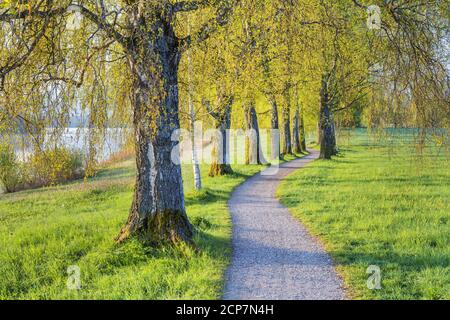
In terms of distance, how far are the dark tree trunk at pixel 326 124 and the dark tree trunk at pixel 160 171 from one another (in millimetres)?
15741

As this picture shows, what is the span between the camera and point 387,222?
1009cm

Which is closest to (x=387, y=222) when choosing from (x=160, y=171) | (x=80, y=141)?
(x=160, y=171)

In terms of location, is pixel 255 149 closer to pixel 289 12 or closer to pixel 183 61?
pixel 183 61

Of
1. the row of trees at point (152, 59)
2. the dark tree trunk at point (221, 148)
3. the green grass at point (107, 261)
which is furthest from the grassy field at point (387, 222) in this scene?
the dark tree trunk at point (221, 148)

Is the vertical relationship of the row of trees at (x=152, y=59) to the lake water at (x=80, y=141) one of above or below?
above

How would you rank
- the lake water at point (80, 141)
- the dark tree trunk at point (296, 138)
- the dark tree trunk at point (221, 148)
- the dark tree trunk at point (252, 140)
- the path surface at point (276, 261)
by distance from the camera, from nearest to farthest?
the path surface at point (276, 261)
the lake water at point (80, 141)
the dark tree trunk at point (221, 148)
the dark tree trunk at point (252, 140)
the dark tree trunk at point (296, 138)

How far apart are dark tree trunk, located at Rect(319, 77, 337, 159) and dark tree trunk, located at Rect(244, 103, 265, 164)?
3519 millimetres

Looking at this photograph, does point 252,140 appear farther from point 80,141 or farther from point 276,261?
point 80,141

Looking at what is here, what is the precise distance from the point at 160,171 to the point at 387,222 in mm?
5299

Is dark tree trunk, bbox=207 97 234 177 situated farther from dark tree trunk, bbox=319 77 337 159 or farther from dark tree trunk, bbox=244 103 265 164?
dark tree trunk, bbox=319 77 337 159

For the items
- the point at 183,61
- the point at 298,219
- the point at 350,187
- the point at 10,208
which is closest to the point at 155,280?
the point at 298,219

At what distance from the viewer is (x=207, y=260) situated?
730cm

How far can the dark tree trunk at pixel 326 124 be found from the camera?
23.7m

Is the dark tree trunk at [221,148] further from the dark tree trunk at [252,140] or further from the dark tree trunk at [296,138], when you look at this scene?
the dark tree trunk at [296,138]
